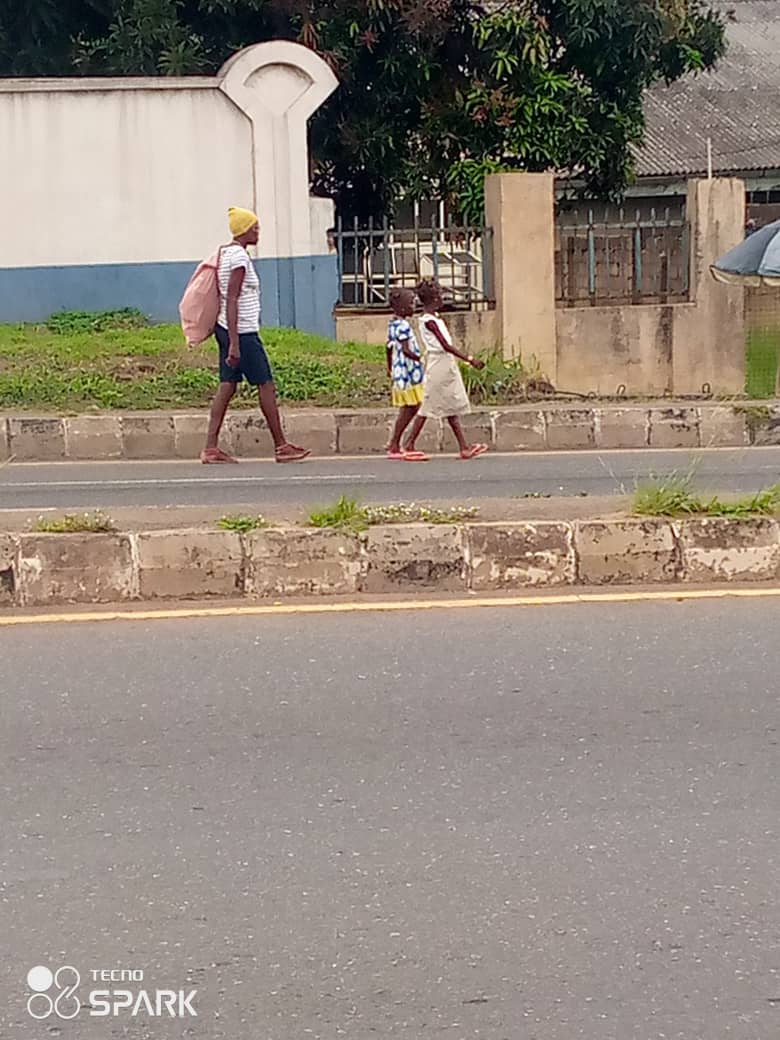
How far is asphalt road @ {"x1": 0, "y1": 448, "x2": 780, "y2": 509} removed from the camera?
30.0 feet

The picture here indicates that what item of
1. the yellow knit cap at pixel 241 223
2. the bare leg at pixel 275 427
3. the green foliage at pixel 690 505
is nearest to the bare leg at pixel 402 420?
the bare leg at pixel 275 427

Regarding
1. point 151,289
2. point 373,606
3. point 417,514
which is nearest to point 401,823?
point 373,606

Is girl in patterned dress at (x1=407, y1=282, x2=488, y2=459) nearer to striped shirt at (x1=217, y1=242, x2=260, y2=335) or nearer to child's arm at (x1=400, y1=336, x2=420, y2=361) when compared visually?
A: child's arm at (x1=400, y1=336, x2=420, y2=361)

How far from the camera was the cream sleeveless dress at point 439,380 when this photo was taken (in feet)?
33.4

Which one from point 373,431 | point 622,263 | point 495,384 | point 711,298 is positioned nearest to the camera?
point 373,431

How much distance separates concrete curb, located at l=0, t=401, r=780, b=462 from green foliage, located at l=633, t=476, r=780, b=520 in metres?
4.93

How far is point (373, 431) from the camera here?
11758 millimetres

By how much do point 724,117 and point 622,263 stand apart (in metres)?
13.7

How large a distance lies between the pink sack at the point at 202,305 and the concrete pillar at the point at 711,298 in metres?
7.21

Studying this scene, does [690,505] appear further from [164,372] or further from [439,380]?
[164,372]

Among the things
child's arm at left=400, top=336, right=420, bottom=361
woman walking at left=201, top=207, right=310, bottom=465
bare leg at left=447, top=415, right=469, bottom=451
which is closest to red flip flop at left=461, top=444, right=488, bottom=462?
bare leg at left=447, top=415, right=469, bottom=451

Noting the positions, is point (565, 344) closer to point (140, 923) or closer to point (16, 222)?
point (16, 222)

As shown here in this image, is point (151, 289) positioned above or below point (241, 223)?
below

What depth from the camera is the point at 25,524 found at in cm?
682
